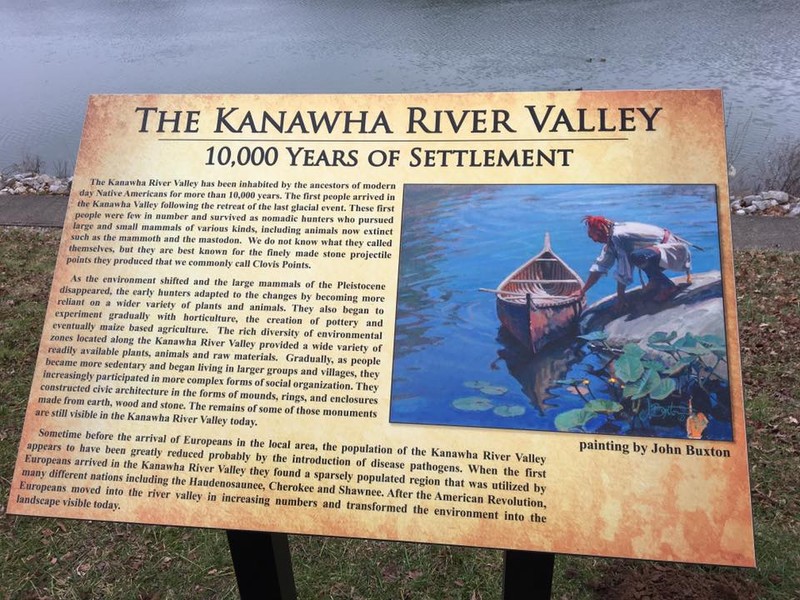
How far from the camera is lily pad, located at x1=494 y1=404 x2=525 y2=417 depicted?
147 centimetres

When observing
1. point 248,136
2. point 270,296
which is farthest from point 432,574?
point 248,136

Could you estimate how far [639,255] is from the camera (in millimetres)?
1526

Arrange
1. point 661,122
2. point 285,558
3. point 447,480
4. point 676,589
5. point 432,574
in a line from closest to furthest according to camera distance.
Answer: point 447,480 → point 661,122 → point 285,558 → point 676,589 → point 432,574

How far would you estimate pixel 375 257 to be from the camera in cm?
159

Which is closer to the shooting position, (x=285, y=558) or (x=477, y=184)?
(x=477, y=184)

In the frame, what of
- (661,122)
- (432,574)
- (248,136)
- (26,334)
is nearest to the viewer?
(661,122)

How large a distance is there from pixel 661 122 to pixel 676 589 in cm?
175

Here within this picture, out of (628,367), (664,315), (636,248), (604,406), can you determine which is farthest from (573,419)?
(636,248)

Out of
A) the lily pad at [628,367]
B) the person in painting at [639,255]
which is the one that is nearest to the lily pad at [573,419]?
the lily pad at [628,367]

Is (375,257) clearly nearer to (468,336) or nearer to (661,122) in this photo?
(468,336)

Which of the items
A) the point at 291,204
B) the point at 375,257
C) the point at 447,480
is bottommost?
the point at 447,480
